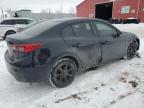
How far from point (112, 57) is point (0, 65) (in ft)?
11.4

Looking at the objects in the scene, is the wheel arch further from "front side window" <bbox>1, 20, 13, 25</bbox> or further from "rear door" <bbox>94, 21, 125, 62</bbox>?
"front side window" <bbox>1, 20, 13, 25</bbox>

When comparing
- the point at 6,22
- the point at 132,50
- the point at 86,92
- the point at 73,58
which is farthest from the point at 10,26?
the point at 86,92

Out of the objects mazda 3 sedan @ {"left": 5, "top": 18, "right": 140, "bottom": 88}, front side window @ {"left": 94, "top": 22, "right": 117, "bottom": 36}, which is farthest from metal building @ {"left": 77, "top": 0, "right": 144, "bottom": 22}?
mazda 3 sedan @ {"left": 5, "top": 18, "right": 140, "bottom": 88}

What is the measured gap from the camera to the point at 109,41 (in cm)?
517

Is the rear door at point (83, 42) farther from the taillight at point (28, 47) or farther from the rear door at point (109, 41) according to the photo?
the taillight at point (28, 47)

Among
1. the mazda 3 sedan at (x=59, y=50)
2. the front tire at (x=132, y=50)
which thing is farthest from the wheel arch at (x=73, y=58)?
the front tire at (x=132, y=50)

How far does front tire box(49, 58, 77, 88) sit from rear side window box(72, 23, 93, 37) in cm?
72

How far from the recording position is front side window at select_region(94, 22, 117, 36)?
502 centimetres

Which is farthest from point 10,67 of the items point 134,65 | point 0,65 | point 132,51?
point 132,51

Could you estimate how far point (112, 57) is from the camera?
5.40 meters

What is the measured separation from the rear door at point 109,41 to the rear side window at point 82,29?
29 centimetres

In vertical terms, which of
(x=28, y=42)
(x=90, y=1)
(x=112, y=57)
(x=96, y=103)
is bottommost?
(x=96, y=103)

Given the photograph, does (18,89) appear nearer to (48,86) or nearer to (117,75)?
(48,86)

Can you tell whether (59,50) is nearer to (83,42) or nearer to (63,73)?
(63,73)
